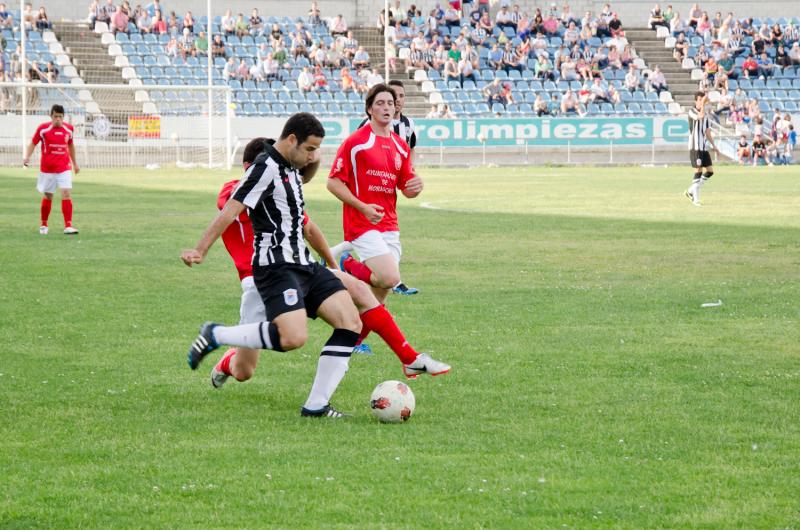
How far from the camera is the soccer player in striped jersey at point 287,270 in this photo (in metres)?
7.04

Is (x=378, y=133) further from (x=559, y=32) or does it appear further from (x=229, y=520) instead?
(x=559, y=32)

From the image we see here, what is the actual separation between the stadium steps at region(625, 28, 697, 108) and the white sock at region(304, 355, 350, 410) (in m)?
45.1

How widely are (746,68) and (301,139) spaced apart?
158 ft

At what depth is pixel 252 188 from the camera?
704cm

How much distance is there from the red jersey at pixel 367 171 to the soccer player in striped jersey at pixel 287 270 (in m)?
2.51

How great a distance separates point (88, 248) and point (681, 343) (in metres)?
10.3

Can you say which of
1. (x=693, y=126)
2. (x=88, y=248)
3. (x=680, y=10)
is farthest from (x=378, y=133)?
(x=680, y=10)

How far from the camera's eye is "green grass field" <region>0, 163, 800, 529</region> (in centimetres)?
532

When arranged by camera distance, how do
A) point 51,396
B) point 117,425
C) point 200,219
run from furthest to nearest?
point 200,219, point 51,396, point 117,425

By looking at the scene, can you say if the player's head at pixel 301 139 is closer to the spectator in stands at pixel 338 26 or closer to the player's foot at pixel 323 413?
the player's foot at pixel 323 413

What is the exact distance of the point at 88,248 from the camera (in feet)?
57.2

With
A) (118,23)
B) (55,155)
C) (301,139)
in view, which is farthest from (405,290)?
(118,23)

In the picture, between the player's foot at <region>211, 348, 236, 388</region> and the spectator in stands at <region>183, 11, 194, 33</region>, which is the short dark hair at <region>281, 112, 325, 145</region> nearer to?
the player's foot at <region>211, 348, 236, 388</region>

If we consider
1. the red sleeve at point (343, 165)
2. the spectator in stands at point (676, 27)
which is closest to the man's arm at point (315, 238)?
the red sleeve at point (343, 165)
